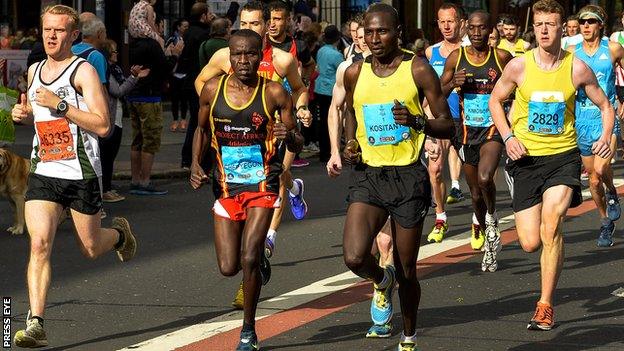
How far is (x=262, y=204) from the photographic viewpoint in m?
8.62

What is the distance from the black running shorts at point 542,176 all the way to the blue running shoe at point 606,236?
3.16 m

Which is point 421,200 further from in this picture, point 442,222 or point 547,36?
point 442,222

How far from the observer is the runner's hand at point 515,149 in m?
9.22

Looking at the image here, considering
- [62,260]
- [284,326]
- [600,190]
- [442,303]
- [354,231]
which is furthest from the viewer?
[600,190]

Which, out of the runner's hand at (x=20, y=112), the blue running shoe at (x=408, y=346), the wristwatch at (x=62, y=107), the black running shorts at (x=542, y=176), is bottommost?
the blue running shoe at (x=408, y=346)

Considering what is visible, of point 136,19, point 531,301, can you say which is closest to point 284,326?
point 531,301

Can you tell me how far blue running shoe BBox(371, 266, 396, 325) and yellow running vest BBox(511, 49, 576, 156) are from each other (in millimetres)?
1343

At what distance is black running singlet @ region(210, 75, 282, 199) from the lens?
28.4 feet

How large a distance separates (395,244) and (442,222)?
4.55 metres

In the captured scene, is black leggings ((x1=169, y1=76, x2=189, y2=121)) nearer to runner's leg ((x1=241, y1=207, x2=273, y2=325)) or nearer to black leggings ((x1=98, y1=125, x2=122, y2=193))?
black leggings ((x1=98, y1=125, x2=122, y2=193))

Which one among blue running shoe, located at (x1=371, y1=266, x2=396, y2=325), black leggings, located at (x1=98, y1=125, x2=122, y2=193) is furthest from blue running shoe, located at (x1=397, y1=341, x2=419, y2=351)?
black leggings, located at (x1=98, y1=125, x2=122, y2=193)

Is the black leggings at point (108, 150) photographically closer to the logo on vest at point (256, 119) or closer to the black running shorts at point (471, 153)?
the black running shorts at point (471, 153)

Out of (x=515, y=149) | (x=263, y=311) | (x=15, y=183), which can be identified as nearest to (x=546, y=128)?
(x=515, y=149)

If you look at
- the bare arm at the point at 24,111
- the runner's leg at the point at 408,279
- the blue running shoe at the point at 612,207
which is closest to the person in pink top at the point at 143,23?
the blue running shoe at the point at 612,207
